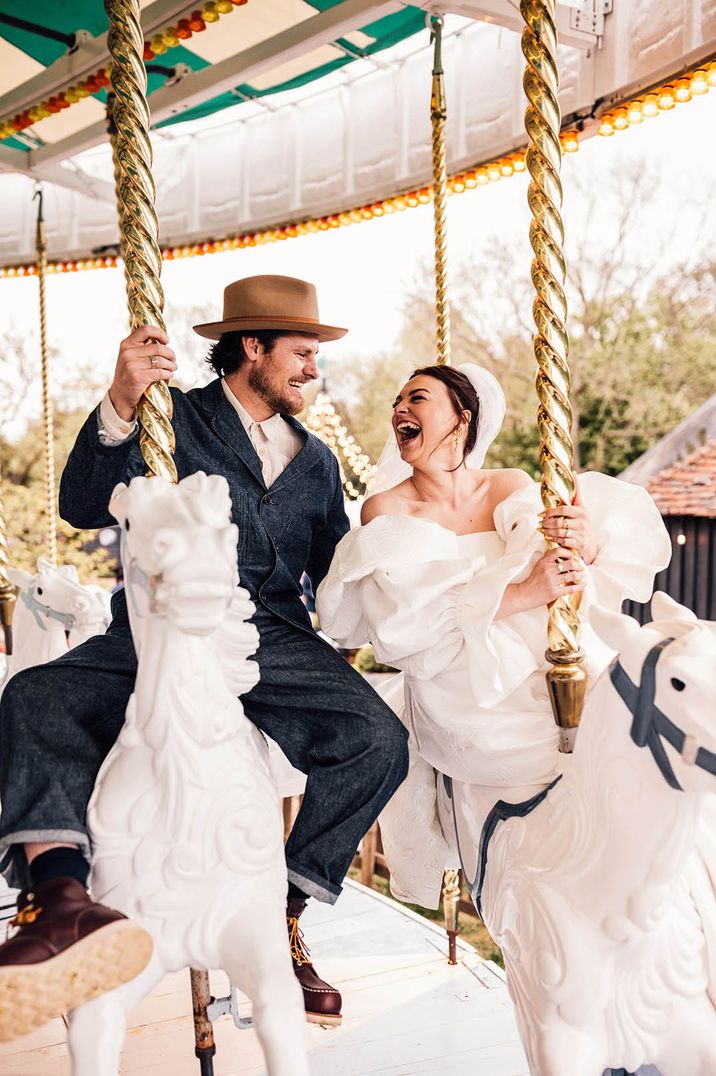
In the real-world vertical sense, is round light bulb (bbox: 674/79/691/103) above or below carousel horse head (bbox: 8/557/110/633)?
above

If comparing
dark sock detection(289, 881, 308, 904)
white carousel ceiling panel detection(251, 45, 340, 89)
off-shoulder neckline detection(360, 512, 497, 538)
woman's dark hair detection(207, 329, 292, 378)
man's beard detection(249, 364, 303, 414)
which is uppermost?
white carousel ceiling panel detection(251, 45, 340, 89)

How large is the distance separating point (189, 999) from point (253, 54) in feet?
9.30

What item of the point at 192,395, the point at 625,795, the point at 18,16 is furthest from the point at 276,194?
the point at 625,795

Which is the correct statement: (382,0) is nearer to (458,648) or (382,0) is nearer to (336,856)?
(458,648)

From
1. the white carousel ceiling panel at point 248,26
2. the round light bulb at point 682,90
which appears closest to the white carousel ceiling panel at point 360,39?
the white carousel ceiling panel at point 248,26

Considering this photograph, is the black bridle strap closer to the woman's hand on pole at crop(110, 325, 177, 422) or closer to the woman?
the woman

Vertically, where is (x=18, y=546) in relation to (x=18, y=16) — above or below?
below

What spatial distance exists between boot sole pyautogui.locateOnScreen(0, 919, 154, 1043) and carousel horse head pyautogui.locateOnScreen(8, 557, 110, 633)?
1958 millimetres

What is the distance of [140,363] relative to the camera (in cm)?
192

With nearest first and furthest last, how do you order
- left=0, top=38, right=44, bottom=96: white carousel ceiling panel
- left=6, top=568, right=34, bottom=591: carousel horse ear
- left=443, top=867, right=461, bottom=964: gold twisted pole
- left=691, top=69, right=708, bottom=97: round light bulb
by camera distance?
1. left=691, top=69, right=708, bottom=97: round light bulb
2. left=443, top=867, right=461, bottom=964: gold twisted pole
3. left=6, top=568, right=34, bottom=591: carousel horse ear
4. left=0, top=38, right=44, bottom=96: white carousel ceiling panel

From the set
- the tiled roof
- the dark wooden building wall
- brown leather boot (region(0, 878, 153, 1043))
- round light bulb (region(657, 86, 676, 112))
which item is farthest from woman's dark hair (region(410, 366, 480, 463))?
the tiled roof

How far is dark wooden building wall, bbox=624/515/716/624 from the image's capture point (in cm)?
900

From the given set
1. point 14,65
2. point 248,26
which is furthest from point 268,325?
point 14,65

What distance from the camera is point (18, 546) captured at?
44.4 feet
